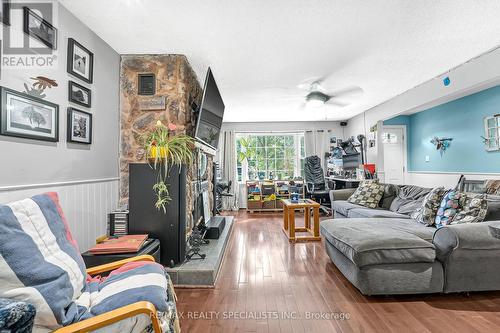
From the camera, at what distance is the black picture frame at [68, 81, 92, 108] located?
2.04 meters

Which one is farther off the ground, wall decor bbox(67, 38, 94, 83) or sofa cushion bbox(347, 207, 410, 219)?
wall decor bbox(67, 38, 94, 83)

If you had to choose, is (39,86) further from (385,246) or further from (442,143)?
(442,143)

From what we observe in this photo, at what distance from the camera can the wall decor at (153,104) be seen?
280 centimetres

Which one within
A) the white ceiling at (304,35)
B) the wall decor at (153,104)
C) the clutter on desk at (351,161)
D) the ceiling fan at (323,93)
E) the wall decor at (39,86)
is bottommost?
the clutter on desk at (351,161)

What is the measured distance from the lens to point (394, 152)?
18.7 ft

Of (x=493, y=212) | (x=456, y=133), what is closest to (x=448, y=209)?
(x=493, y=212)

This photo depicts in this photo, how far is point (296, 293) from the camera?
2.15 m

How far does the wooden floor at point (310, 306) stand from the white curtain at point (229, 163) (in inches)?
148

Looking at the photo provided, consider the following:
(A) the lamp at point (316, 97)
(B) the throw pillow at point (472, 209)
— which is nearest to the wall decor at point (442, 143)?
(A) the lamp at point (316, 97)

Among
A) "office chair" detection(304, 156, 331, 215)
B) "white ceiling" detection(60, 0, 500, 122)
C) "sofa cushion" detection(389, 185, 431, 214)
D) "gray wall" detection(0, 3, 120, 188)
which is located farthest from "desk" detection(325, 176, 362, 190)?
"gray wall" detection(0, 3, 120, 188)

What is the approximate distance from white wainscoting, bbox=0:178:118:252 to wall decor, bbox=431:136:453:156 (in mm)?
5501

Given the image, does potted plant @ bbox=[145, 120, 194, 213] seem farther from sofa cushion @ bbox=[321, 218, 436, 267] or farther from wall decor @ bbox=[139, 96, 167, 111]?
sofa cushion @ bbox=[321, 218, 436, 267]

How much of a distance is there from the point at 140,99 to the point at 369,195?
3532mm

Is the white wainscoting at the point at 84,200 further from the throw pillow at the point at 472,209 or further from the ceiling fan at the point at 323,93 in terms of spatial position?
the throw pillow at the point at 472,209
